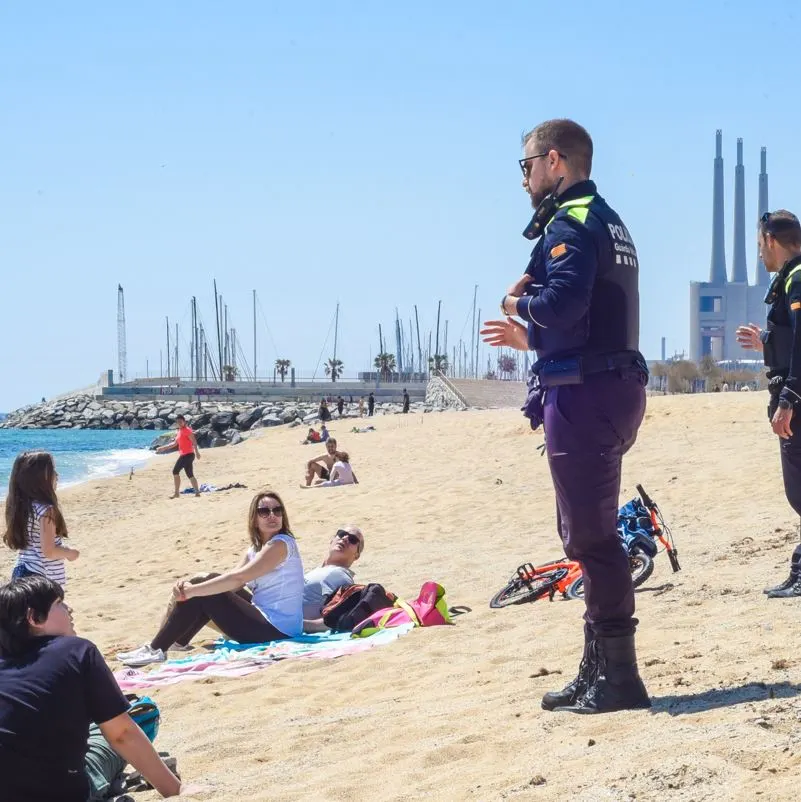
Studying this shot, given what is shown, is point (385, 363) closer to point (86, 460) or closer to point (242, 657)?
point (86, 460)

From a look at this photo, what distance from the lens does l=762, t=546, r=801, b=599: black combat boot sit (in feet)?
18.8

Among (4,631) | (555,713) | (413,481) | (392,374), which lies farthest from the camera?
(392,374)

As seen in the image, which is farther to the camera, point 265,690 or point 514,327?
point 265,690

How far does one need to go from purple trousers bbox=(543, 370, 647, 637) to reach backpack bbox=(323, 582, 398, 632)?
332 centimetres

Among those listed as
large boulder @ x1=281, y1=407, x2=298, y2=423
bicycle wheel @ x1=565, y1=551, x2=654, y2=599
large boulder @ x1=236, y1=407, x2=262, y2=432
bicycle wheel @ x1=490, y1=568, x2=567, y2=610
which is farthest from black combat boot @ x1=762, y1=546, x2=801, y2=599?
large boulder @ x1=236, y1=407, x2=262, y2=432

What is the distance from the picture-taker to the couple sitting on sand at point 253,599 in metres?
6.83

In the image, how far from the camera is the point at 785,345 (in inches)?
226

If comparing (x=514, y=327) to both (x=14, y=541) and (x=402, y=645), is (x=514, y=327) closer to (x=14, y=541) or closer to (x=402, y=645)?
(x=402, y=645)

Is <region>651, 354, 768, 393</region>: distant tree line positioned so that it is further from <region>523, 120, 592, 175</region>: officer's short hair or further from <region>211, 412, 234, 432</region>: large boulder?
<region>523, 120, 592, 175</region>: officer's short hair

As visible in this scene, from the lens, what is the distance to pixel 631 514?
800 cm

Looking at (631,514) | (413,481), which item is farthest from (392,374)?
(631,514)

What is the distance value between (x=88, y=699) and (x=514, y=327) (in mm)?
2029

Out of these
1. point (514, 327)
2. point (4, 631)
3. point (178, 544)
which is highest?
point (514, 327)

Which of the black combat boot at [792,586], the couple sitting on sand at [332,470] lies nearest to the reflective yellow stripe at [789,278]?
the black combat boot at [792,586]
